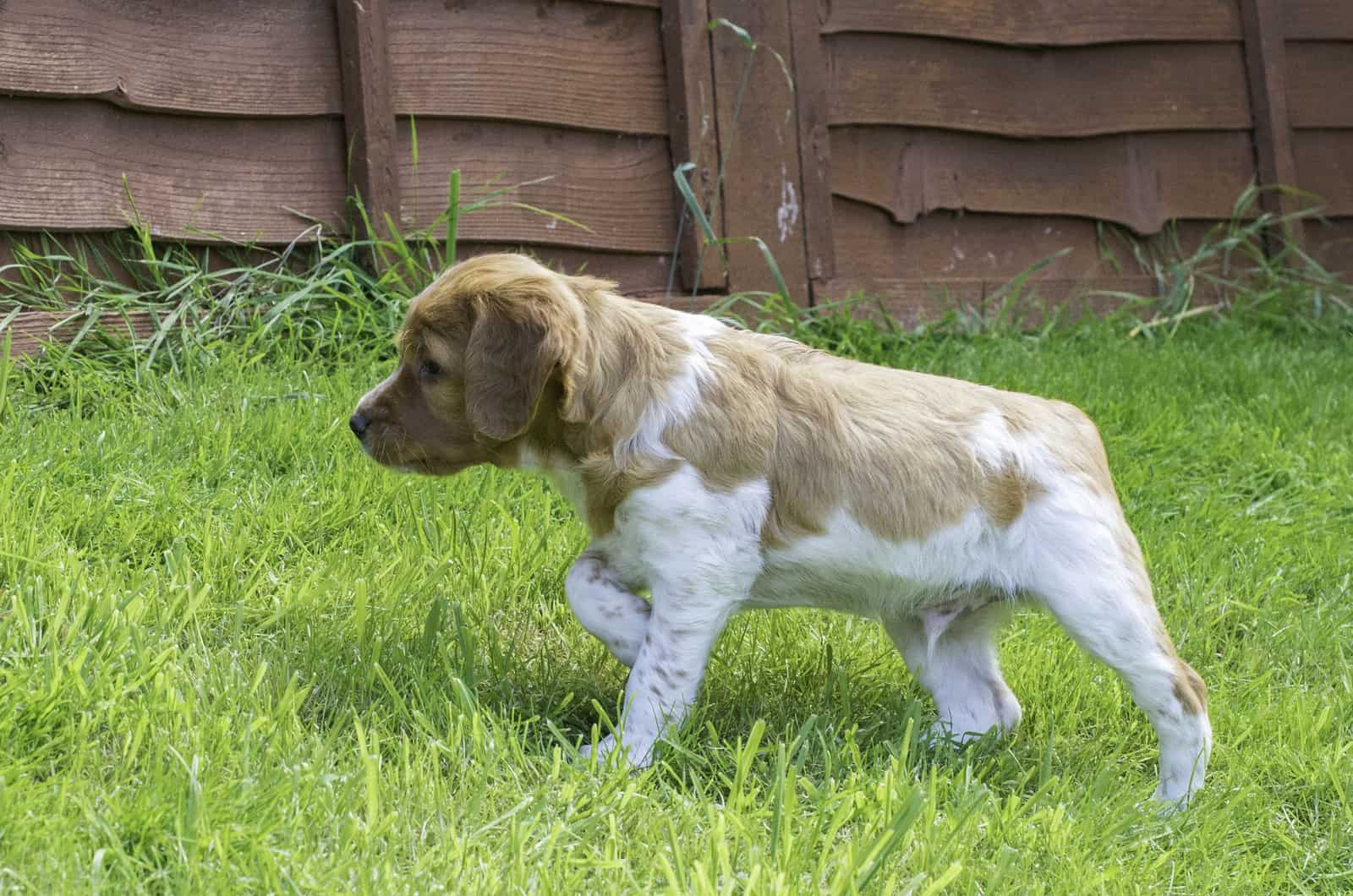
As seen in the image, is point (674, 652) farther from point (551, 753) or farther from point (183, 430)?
point (183, 430)

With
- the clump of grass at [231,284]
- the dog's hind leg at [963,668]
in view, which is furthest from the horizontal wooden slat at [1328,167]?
the dog's hind leg at [963,668]

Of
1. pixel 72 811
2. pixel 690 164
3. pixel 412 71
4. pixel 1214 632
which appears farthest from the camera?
pixel 690 164

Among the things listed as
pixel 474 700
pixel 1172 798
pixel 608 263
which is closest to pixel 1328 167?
pixel 608 263

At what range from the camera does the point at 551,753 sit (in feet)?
8.89

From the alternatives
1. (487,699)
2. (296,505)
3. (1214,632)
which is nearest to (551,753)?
(487,699)

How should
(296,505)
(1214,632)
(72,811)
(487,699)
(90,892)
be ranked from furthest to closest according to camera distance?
(1214,632)
(296,505)
(487,699)
(72,811)
(90,892)

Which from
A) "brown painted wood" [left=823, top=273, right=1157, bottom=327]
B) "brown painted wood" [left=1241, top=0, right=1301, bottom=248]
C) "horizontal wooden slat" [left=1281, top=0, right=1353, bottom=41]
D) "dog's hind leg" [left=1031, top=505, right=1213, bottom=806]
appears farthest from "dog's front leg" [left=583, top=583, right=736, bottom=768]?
"horizontal wooden slat" [left=1281, top=0, right=1353, bottom=41]

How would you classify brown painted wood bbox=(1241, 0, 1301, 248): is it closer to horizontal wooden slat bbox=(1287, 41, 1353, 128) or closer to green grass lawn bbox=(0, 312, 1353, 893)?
horizontal wooden slat bbox=(1287, 41, 1353, 128)

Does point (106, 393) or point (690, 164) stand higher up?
point (690, 164)

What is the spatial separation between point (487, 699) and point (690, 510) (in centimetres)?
57

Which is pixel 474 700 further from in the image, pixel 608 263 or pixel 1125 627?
pixel 608 263

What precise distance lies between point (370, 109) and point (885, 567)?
2668 millimetres

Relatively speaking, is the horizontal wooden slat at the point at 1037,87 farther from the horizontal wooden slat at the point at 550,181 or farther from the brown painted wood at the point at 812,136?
the horizontal wooden slat at the point at 550,181

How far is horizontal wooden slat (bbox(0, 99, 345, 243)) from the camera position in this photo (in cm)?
417
